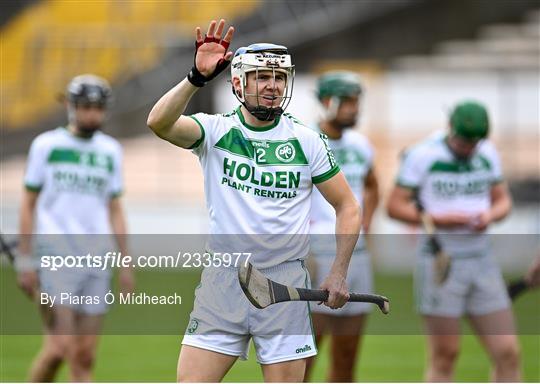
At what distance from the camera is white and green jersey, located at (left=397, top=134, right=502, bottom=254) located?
28.4ft

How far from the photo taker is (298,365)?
5.96 meters

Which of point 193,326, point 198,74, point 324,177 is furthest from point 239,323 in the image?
point 198,74

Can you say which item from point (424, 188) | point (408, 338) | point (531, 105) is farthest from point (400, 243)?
point (424, 188)

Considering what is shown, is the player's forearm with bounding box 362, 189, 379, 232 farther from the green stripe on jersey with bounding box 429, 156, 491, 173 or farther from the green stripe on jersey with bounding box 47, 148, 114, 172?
the green stripe on jersey with bounding box 47, 148, 114, 172

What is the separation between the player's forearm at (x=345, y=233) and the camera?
19.6 ft

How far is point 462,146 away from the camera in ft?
27.9

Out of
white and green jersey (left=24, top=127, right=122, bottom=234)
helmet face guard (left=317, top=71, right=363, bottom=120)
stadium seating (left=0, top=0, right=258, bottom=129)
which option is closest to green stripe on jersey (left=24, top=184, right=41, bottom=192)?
white and green jersey (left=24, top=127, right=122, bottom=234)

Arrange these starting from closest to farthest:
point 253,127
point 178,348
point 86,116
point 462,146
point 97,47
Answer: point 253,127 → point 462,146 → point 86,116 → point 178,348 → point 97,47

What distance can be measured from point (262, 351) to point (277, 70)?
1.28 m

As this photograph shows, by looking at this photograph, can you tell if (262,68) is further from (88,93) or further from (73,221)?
(73,221)

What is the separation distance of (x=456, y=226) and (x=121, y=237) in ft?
7.46

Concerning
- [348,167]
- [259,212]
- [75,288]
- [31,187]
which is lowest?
[75,288]

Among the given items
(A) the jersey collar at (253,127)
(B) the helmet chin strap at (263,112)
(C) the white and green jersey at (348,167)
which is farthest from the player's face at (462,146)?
(B) the helmet chin strap at (263,112)

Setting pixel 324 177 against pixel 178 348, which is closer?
pixel 324 177
